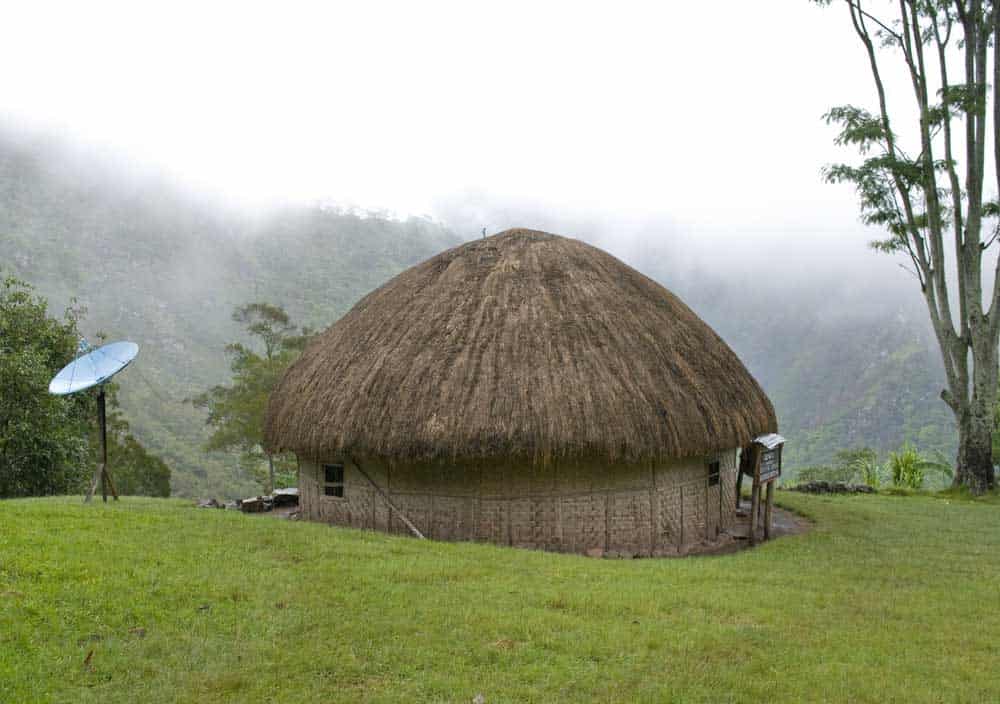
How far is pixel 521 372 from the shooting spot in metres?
12.7

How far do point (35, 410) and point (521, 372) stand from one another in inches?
612

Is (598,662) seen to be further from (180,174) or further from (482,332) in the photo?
(180,174)

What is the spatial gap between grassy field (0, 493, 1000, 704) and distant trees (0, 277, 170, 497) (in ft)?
36.2

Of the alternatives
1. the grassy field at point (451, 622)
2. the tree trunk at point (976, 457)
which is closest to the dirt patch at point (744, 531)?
the grassy field at point (451, 622)

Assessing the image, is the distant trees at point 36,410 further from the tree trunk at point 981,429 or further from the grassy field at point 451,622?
the tree trunk at point 981,429

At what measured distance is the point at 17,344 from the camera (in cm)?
2228

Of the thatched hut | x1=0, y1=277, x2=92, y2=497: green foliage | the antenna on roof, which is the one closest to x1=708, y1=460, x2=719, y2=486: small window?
the thatched hut

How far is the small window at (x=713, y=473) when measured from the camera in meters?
14.3

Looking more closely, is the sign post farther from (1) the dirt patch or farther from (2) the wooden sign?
(1) the dirt patch

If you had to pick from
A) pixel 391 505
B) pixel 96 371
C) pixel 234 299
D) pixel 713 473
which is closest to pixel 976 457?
pixel 713 473

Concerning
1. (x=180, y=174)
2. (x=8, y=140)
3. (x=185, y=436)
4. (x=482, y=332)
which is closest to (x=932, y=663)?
(x=482, y=332)

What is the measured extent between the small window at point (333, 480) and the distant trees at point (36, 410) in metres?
11.0

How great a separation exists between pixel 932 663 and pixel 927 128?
17.0 meters

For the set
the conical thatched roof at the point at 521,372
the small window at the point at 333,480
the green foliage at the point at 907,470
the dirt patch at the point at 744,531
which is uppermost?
the conical thatched roof at the point at 521,372
